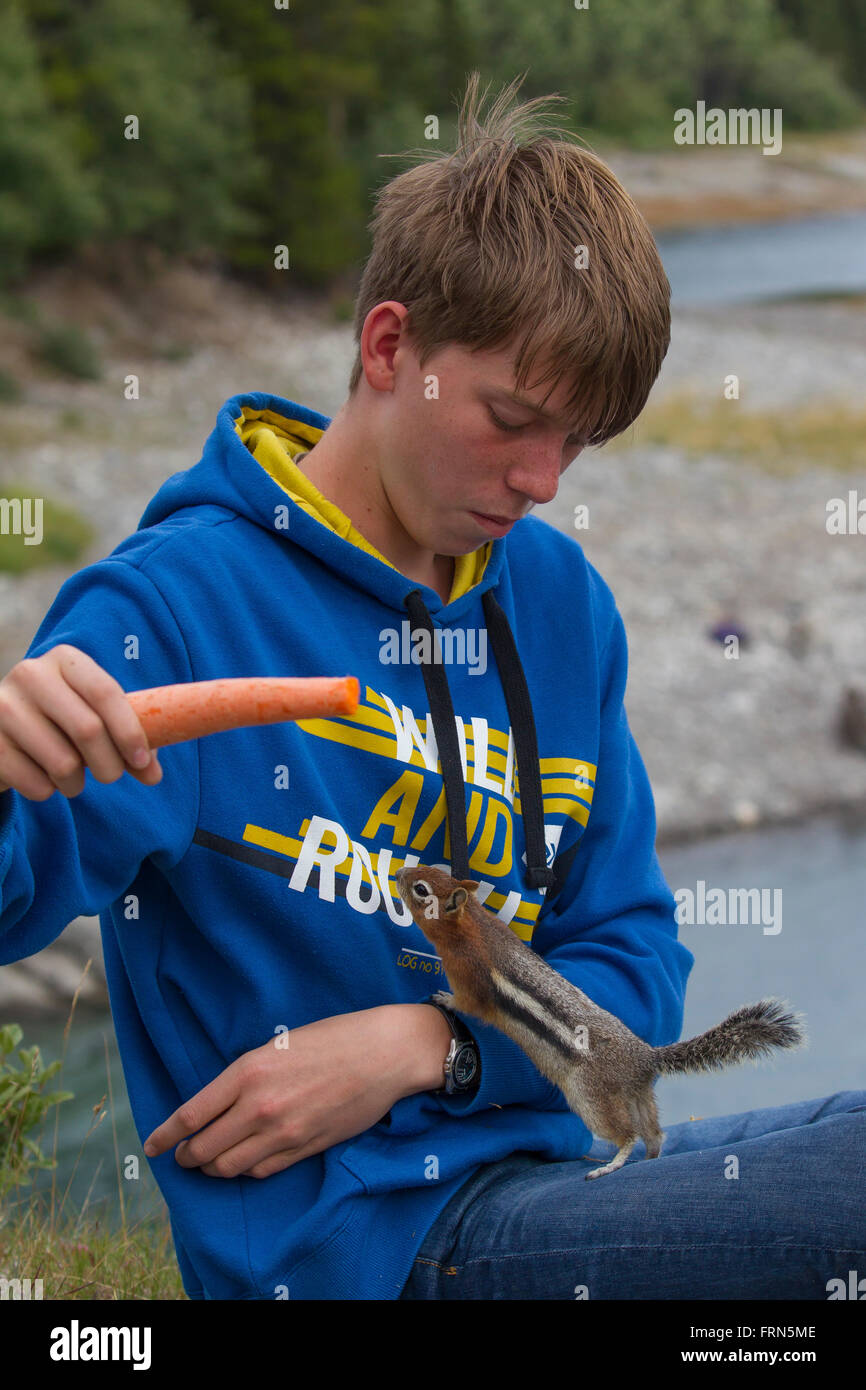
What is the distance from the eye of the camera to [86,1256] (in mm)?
2164

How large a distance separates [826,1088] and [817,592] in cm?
757

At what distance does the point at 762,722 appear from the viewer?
36.0 feet

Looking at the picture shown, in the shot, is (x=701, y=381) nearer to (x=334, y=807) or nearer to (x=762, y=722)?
(x=762, y=722)

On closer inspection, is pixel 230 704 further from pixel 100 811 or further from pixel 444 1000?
pixel 444 1000

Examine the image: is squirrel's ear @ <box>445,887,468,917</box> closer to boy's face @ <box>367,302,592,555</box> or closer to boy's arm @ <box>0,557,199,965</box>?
boy's arm @ <box>0,557,199,965</box>

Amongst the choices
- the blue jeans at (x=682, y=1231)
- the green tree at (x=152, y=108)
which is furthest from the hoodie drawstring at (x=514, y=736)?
the green tree at (x=152, y=108)

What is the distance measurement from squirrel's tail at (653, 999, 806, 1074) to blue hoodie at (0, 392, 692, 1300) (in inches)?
2.5

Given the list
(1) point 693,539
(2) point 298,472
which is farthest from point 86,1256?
(1) point 693,539

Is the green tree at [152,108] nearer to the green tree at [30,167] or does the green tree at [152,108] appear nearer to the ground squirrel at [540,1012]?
the green tree at [30,167]

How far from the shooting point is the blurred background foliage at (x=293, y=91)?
624 inches

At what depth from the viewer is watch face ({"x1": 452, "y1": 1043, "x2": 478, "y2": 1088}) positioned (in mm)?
1652

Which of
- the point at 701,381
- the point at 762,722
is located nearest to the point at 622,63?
the point at 701,381
